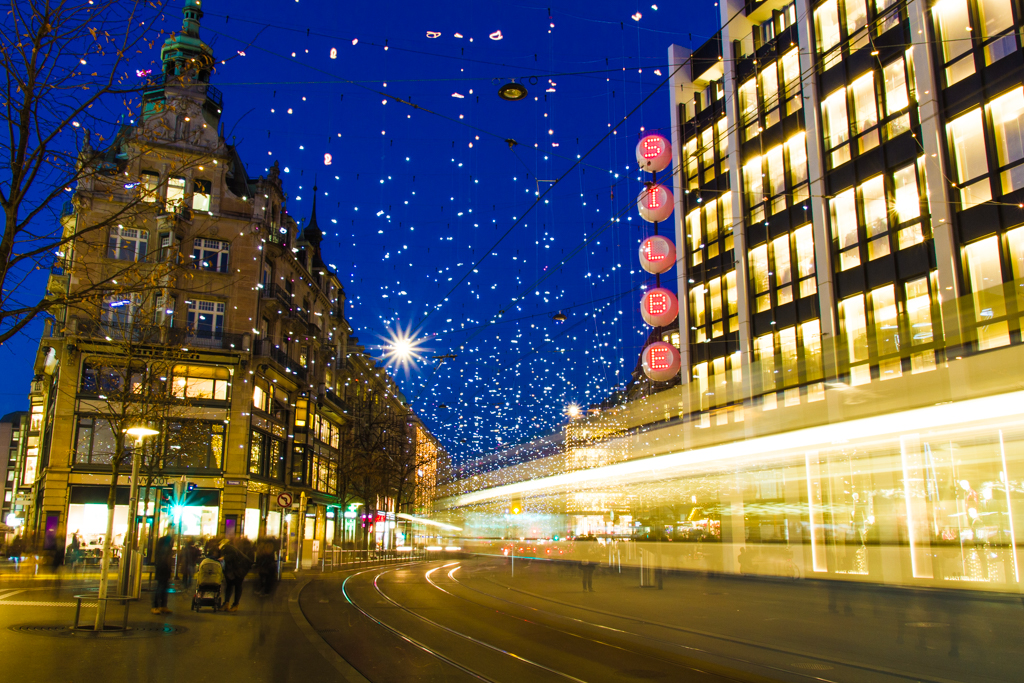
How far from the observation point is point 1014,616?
1407cm

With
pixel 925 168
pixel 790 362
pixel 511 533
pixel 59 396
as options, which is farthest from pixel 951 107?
pixel 59 396

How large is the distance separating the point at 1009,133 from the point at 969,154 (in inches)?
50.1

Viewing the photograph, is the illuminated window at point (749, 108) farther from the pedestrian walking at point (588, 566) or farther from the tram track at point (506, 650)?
the tram track at point (506, 650)

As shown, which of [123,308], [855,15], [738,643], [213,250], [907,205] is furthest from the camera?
[213,250]

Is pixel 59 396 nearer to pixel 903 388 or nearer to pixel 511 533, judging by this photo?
pixel 511 533

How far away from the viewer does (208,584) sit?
15602 millimetres

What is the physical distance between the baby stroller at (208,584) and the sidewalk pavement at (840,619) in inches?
307

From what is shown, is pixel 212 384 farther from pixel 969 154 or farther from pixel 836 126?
pixel 969 154

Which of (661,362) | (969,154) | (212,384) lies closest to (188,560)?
(661,362)

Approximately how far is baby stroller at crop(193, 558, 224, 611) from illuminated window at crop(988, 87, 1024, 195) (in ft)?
74.3

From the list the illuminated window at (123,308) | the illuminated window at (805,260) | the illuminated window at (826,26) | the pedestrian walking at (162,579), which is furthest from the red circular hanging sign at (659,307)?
the pedestrian walking at (162,579)

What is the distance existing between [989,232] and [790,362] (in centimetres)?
1219

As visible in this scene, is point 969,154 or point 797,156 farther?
point 797,156

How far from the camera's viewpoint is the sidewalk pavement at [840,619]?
10844mm
